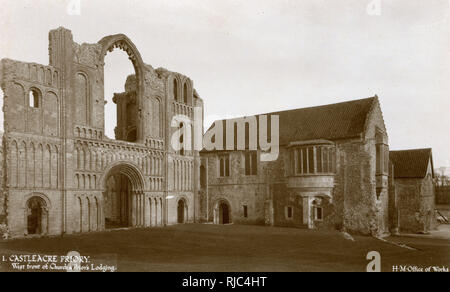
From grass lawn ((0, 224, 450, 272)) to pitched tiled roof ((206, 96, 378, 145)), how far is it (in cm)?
908

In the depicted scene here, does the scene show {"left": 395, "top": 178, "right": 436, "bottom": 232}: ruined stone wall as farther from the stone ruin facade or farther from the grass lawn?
the stone ruin facade

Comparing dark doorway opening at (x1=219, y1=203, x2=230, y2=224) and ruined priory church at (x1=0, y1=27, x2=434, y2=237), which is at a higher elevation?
ruined priory church at (x1=0, y1=27, x2=434, y2=237)

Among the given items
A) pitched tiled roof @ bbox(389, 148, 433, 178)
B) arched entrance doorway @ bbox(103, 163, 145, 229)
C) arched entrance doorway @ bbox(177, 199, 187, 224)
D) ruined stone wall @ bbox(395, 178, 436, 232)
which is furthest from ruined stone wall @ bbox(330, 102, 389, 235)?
arched entrance doorway @ bbox(103, 163, 145, 229)

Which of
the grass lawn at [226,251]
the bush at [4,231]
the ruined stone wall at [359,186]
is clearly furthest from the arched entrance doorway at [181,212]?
the bush at [4,231]

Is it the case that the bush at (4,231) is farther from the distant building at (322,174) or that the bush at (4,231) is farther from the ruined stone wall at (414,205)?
the ruined stone wall at (414,205)

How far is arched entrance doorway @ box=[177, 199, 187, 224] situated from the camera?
40.7 meters

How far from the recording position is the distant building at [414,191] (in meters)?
38.0

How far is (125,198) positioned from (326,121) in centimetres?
1918

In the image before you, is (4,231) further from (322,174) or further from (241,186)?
(322,174)

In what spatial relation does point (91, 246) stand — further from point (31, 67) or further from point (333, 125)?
point (333, 125)

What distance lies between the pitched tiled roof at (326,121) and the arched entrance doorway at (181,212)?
11358mm

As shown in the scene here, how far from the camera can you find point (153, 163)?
3706cm

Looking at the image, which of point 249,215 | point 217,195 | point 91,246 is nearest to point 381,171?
point 249,215
